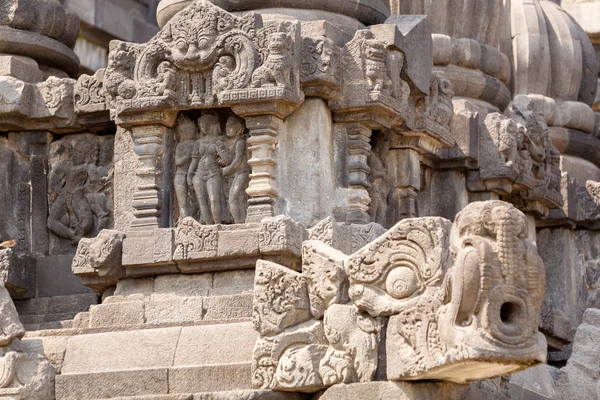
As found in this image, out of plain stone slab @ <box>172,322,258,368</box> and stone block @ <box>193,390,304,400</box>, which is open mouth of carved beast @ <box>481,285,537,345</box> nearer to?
stone block @ <box>193,390,304,400</box>

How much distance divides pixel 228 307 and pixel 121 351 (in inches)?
41.8

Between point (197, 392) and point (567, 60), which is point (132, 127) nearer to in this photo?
point (197, 392)


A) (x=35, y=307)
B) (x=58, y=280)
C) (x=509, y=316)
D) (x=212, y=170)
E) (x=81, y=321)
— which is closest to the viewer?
(x=509, y=316)

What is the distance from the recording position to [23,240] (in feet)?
63.0

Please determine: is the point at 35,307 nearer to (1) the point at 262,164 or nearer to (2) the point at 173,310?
(2) the point at 173,310

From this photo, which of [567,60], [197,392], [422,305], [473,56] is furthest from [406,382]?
[567,60]

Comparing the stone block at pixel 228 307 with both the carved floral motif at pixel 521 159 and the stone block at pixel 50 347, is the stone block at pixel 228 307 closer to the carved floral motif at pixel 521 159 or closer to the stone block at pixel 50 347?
the stone block at pixel 50 347

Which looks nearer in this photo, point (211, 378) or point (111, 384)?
point (211, 378)

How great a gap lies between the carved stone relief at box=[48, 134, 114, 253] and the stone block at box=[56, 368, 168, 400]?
3.15 metres

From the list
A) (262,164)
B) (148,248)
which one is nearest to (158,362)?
(148,248)

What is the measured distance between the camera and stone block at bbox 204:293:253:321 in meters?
16.7

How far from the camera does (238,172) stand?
17656 millimetres

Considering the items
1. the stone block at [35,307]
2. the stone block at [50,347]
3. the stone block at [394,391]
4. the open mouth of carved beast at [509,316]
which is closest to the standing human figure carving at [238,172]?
the stone block at [50,347]

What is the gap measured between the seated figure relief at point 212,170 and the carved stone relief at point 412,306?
7.22 feet
